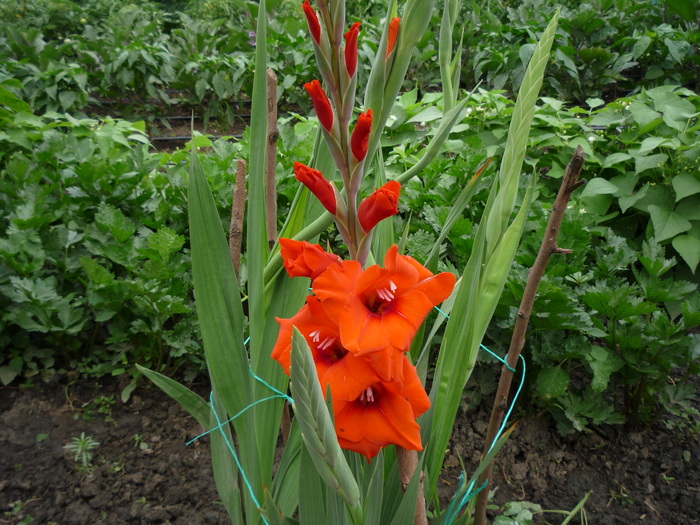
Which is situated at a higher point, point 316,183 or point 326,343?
point 316,183

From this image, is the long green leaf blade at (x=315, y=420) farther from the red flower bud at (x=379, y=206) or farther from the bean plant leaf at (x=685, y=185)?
the bean plant leaf at (x=685, y=185)

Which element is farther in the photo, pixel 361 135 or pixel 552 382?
pixel 552 382

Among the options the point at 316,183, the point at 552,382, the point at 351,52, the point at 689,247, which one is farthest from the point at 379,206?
the point at 689,247

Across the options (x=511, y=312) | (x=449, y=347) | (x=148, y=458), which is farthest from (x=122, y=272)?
(x=449, y=347)

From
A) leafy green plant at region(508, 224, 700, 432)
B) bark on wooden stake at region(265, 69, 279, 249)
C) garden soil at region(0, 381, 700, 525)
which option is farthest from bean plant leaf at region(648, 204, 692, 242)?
bark on wooden stake at region(265, 69, 279, 249)

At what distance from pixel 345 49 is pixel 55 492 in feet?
4.71

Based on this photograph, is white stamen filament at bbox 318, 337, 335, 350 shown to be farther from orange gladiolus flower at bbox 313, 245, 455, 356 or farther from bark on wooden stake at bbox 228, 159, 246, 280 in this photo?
bark on wooden stake at bbox 228, 159, 246, 280

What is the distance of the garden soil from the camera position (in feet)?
4.71

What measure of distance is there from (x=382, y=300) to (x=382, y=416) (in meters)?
0.12

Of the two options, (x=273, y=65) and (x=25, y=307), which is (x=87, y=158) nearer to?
(x=25, y=307)

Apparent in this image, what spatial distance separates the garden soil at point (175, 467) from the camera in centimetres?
144

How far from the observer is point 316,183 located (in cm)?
56

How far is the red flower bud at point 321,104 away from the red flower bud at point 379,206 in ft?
0.29

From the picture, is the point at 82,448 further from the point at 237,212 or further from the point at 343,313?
the point at 343,313
